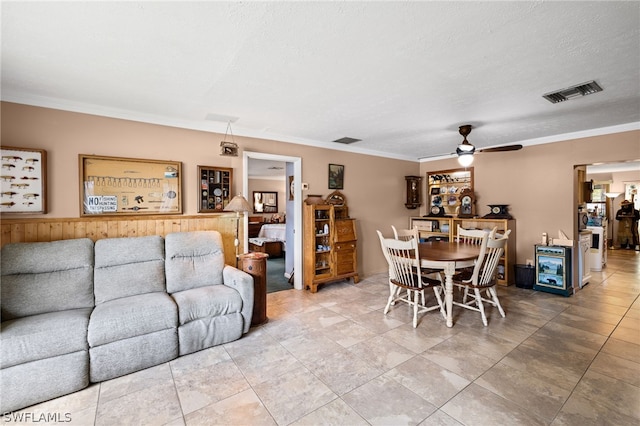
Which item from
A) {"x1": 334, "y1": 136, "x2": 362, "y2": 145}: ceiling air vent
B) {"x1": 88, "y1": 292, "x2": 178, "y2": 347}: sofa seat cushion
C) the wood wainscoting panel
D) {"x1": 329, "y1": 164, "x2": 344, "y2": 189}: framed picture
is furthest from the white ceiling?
{"x1": 88, "y1": 292, "x2": 178, "y2": 347}: sofa seat cushion

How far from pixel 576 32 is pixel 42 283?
14.6 feet

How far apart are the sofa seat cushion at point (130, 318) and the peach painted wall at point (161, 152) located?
1.25 m

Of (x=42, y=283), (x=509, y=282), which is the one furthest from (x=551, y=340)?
(x=42, y=283)

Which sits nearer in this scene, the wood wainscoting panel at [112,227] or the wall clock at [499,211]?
the wood wainscoting panel at [112,227]

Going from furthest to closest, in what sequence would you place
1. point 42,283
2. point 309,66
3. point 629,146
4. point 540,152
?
point 540,152 < point 629,146 < point 42,283 < point 309,66

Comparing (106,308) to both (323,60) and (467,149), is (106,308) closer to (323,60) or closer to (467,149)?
(323,60)

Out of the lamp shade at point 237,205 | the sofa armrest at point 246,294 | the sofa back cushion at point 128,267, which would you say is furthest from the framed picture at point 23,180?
the sofa armrest at point 246,294

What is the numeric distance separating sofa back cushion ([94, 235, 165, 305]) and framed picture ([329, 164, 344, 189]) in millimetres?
2850

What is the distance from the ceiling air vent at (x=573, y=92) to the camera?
256 centimetres

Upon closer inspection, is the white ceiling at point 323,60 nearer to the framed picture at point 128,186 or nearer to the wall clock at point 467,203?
the framed picture at point 128,186

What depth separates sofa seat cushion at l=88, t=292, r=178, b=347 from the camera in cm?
217

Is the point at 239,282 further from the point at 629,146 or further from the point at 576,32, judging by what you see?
the point at 629,146

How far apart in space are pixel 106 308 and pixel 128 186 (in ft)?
4.69

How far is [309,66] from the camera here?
7.31ft
